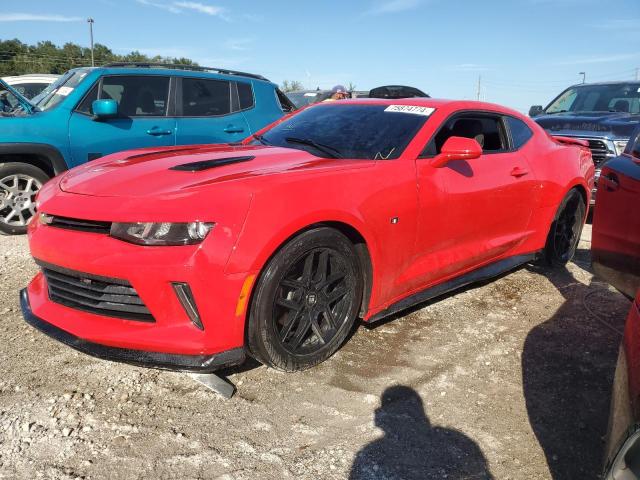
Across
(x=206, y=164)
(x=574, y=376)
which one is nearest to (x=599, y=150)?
(x=574, y=376)

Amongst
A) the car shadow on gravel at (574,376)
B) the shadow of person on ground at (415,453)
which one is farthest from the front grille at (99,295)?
the car shadow on gravel at (574,376)

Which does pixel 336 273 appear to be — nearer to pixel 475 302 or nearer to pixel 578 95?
pixel 475 302

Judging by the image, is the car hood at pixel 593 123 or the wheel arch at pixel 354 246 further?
the car hood at pixel 593 123

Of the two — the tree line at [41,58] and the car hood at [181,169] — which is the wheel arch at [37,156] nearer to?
the car hood at [181,169]

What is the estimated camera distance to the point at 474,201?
139 inches

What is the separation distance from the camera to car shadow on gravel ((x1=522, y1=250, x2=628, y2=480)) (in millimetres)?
2260

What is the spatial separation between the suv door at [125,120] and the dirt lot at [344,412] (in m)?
2.33

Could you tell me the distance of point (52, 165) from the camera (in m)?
5.25

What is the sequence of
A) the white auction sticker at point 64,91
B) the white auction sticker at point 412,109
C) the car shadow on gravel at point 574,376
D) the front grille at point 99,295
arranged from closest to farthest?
1. the car shadow on gravel at point 574,376
2. the front grille at point 99,295
3. the white auction sticker at point 412,109
4. the white auction sticker at point 64,91

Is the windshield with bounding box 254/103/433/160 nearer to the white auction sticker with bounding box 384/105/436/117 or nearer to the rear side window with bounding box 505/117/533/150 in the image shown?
the white auction sticker with bounding box 384/105/436/117

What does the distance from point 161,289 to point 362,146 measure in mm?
1627

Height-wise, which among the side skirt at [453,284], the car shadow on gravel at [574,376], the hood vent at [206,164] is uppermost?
the hood vent at [206,164]

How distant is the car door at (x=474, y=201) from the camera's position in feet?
10.7

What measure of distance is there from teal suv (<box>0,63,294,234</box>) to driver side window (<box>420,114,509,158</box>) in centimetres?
316
